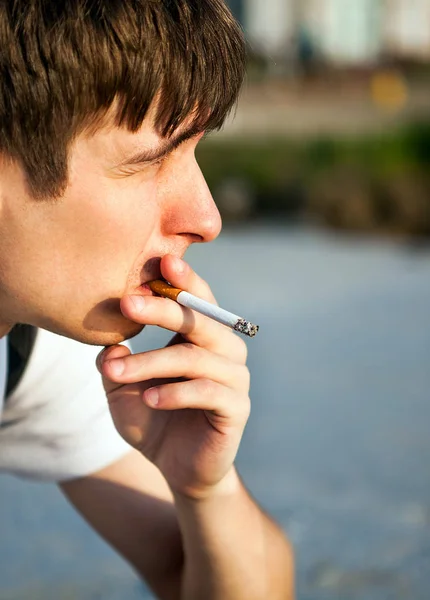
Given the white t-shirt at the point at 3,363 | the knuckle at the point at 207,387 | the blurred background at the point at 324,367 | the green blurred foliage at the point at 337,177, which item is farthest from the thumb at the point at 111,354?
the green blurred foliage at the point at 337,177

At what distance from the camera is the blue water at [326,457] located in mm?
2562

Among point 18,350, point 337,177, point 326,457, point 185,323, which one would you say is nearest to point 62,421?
point 18,350

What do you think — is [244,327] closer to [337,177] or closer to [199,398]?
[199,398]

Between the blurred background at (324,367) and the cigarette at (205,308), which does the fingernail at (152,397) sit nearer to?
the cigarette at (205,308)

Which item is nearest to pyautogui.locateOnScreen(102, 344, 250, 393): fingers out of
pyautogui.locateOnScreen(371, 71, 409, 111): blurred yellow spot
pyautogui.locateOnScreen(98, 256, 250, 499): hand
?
pyautogui.locateOnScreen(98, 256, 250, 499): hand

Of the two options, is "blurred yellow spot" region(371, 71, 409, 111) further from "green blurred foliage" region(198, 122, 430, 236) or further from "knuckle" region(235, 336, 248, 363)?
"knuckle" region(235, 336, 248, 363)

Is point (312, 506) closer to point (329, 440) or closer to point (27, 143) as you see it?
point (329, 440)

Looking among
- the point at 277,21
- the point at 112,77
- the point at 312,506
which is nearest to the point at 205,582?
the point at 112,77

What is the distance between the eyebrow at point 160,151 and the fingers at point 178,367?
28cm

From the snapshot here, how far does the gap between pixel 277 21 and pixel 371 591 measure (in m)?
18.5

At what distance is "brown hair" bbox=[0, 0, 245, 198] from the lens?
1.37 meters

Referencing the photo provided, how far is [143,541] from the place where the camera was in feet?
6.09

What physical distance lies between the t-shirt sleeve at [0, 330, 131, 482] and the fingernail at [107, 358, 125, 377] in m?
0.33

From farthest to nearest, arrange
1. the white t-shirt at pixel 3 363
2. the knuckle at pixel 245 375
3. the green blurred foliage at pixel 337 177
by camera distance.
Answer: the green blurred foliage at pixel 337 177 → the white t-shirt at pixel 3 363 → the knuckle at pixel 245 375
